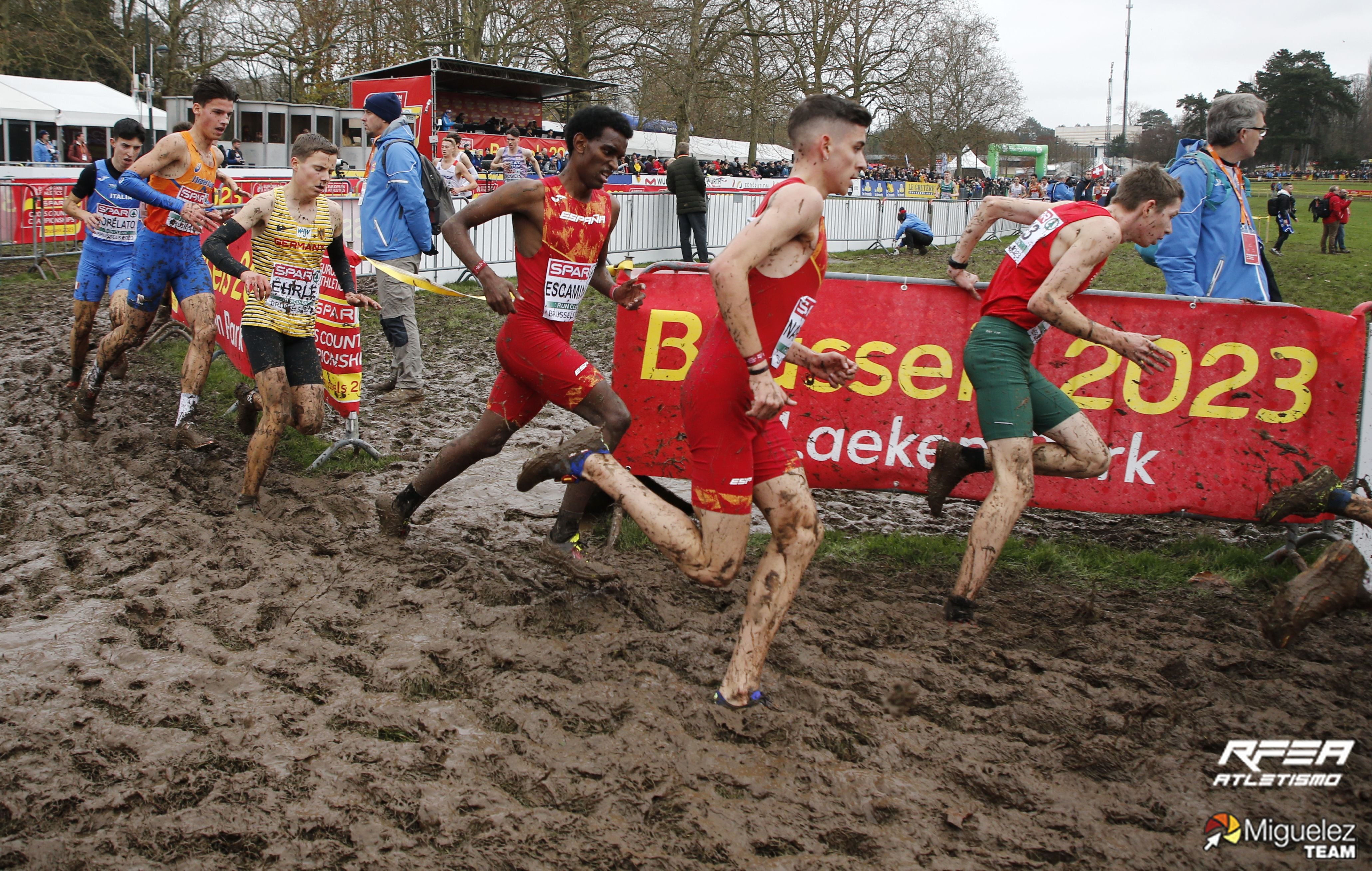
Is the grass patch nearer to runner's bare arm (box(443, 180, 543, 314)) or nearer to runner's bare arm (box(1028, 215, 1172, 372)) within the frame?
runner's bare arm (box(443, 180, 543, 314))

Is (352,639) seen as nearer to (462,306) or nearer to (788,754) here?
(788,754)

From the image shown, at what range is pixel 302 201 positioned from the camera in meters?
5.61

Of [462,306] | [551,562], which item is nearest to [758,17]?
[462,306]

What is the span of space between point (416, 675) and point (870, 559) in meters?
2.53

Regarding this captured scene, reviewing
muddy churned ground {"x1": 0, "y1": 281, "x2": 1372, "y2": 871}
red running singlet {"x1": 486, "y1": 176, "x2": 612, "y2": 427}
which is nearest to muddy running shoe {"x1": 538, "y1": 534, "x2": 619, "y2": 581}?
muddy churned ground {"x1": 0, "y1": 281, "x2": 1372, "y2": 871}

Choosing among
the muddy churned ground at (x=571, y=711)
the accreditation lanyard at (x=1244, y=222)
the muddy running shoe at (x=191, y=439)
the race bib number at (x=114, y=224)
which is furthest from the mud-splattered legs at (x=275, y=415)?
the accreditation lanyard at (x=1244, y=222)

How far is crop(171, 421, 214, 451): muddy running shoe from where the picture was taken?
254 inches

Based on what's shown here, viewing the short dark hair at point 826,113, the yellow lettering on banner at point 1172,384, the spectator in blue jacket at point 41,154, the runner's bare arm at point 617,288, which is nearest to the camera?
the short dark hair at point 826,113

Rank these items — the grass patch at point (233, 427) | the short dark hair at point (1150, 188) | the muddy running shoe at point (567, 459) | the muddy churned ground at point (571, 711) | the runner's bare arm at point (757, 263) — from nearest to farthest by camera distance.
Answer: the muddy churned ground at point (571, 711)
the runner's bare arm at point (757, 263)
the muddy running shoe at point (567, 459)
the short dark hair at point (1150, 188)
the grass patch at point (233, 427)

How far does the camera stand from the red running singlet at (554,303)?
4297 mm

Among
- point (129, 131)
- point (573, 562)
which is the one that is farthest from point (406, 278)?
point (573, 562)

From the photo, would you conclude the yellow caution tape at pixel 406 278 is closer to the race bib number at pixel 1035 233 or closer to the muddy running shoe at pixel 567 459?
the muddy running shoe at pixel 567 459

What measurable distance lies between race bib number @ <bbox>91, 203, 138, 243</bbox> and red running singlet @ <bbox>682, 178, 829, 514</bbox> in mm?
6100

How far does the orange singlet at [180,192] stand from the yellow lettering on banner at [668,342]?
3.51 meters
